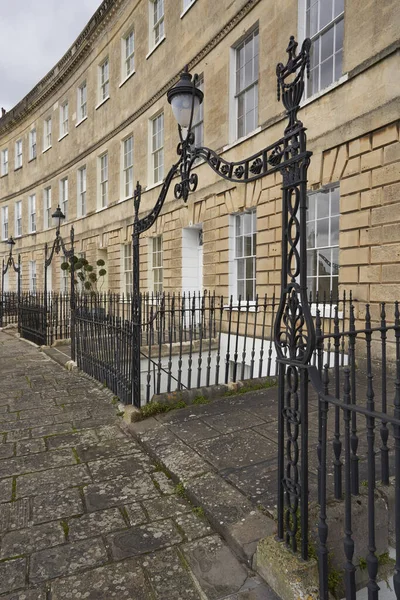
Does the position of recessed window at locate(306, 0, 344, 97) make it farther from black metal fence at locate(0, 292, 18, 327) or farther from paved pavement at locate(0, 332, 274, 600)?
black metal fence at locate(0, 292, 18, 327)

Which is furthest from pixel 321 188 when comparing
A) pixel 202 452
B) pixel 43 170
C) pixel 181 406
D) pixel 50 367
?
pixel 43 170

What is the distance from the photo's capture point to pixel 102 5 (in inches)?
586

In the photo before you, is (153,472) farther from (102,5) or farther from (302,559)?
(102,5)

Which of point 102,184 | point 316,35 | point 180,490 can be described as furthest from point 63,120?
point 180,490

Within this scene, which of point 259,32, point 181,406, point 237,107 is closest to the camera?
point 181,406

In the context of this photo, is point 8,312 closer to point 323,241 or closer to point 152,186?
point 152,186

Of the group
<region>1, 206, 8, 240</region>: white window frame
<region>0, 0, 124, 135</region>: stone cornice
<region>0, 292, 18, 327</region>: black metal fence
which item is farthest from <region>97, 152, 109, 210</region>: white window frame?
<region>1, 206, 8, 240</region>: white window frame

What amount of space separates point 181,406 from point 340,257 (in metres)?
4.07

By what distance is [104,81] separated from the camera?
631 inches

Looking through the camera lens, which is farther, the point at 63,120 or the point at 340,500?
the point at 63,120

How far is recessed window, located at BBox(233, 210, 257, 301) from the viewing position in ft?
30.5

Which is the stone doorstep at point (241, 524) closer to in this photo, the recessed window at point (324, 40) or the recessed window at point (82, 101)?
the recessed window at point (324, 40)

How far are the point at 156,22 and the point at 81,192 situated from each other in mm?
8137

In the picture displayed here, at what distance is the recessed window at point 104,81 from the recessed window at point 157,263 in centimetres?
724
